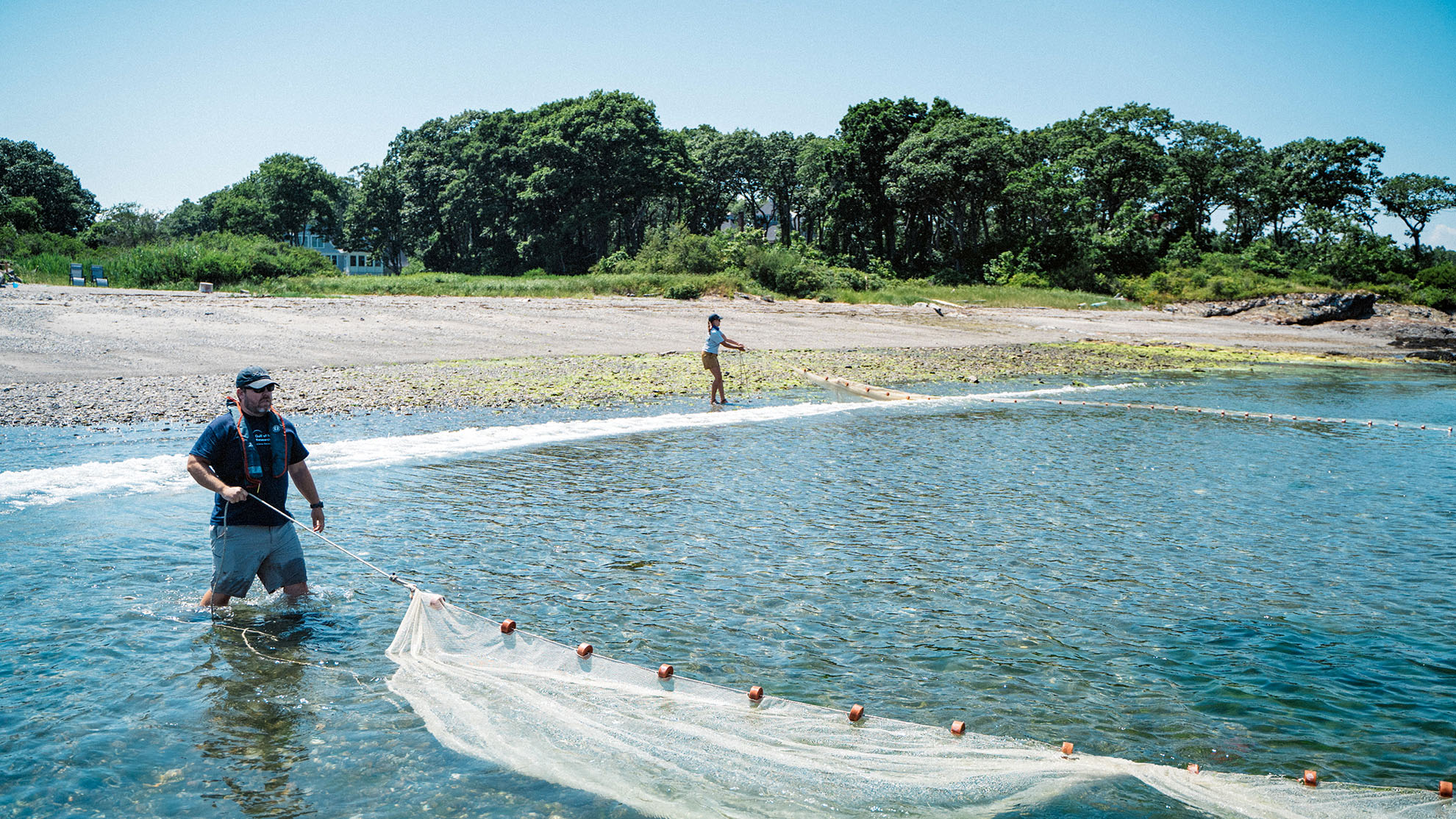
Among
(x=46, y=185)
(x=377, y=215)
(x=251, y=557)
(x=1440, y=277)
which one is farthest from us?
(x=377, y=215)

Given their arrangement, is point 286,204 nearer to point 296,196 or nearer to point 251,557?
point 296,196

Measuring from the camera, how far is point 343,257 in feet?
439

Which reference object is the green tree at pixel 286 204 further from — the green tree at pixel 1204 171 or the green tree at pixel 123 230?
the green tree at pixel 1204 171

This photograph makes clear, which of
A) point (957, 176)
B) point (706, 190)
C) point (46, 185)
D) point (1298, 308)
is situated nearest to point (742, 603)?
point (1298, 308)

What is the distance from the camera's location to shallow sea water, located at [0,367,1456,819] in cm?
605

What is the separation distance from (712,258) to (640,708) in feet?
165

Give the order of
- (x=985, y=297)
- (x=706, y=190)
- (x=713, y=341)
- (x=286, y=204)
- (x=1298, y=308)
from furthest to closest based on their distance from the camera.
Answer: (x=286, y=204)
(x=706, y=190)
(x=985, y=297)
(x=1298, y=308)
(x=713, y=341)

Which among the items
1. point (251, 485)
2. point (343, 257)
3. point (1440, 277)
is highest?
point (343, 257)

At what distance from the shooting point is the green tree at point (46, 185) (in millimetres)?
87188

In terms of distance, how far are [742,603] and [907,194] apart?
6191cm

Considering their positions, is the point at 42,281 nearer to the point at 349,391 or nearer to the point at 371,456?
the point at 349,391

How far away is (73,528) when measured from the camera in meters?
10.8

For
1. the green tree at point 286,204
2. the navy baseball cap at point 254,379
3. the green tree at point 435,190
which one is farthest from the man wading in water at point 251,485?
the green tree at point 286,204

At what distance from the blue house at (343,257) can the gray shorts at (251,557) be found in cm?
11417
